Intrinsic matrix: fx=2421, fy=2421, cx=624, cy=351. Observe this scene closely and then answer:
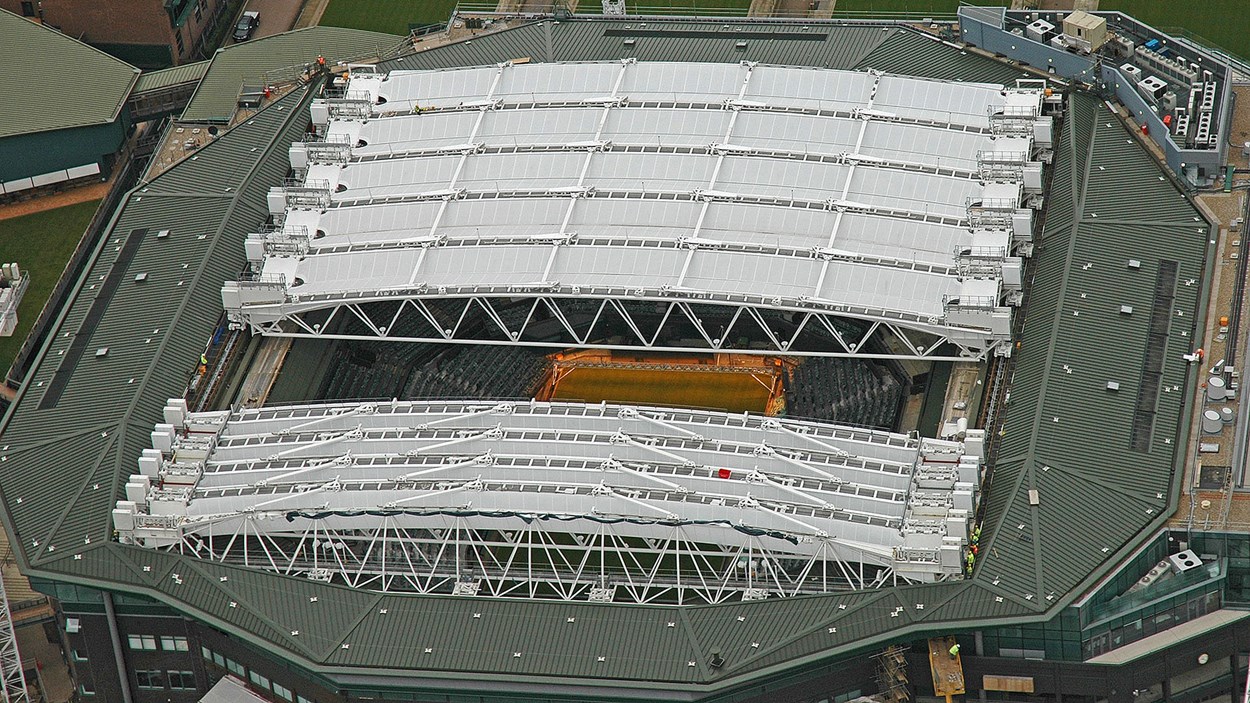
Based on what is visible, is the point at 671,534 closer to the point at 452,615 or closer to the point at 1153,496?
the point at 452,615

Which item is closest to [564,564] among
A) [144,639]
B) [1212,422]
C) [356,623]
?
[356,623]

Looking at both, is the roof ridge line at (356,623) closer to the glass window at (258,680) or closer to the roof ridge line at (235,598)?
the roof ridge line at (235,598)

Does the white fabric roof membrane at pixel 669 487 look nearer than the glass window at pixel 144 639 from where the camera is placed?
Yes

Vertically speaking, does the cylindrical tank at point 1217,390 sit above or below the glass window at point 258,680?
above

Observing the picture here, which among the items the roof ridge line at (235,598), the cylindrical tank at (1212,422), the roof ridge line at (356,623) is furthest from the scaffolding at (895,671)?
the roof ridge line at (235,598)

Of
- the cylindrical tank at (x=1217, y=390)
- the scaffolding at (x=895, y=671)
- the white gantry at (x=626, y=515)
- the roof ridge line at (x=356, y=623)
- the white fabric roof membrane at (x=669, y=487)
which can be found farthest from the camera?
the cylindrical tank at (x=1217, y=390)

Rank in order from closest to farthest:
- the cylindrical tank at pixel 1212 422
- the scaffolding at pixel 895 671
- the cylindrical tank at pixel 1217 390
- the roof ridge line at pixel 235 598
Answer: the scaffolding at pixel 895 671, the roof ridge line at pixel 235 598, the cylindrical tank at pixel 1212 422, the cylindrical tank at pixel 1217 390

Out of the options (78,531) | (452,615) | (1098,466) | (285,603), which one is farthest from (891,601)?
(78,531)

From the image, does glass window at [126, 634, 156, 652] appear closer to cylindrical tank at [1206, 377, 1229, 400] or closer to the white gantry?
the white gantry
